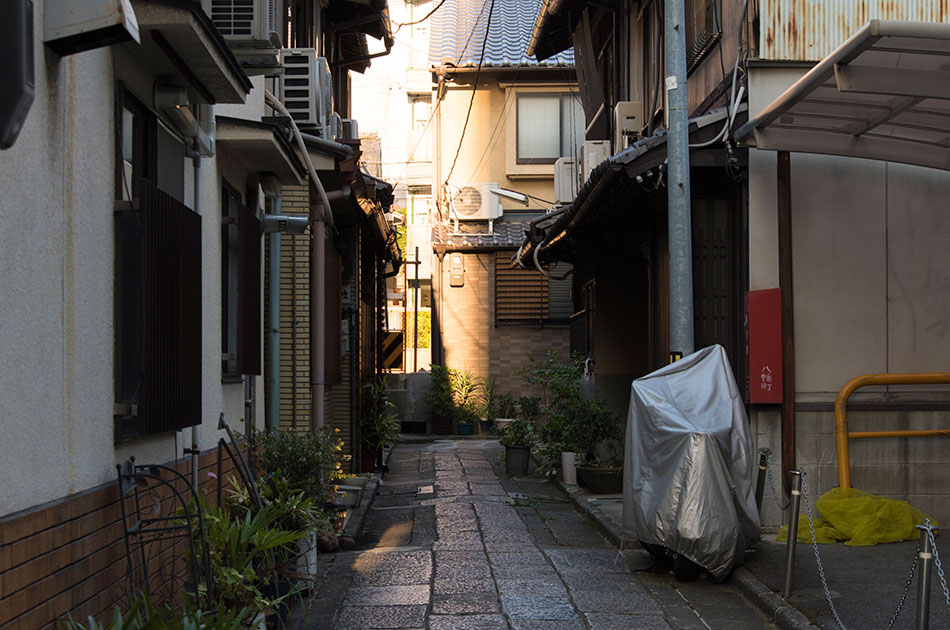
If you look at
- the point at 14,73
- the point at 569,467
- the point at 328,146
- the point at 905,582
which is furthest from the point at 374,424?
the point at 14,73

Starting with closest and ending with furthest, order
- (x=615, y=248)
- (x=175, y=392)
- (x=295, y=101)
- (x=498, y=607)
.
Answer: (x=175, y=392) → (x=498, y=607) → (x=295, y=101) → (x=615, y=248)

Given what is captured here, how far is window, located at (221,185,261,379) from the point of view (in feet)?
27.9

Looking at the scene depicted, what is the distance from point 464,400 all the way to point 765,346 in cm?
1694

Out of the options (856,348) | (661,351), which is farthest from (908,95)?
(661,351)

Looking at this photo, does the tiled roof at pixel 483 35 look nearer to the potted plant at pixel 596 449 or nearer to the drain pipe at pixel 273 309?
the potted plant at pixel 596 449

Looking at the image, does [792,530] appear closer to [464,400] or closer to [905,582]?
[905,582]

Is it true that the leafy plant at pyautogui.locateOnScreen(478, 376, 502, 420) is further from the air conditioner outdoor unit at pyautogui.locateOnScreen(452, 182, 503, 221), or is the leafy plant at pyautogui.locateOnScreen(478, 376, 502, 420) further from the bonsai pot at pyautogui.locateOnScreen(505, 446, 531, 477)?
the bonsai pot at pyautogui.locateOnScreen(505, 446, 531, 477)

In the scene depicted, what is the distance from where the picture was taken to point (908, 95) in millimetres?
8219

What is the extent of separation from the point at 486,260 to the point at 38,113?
23187mm

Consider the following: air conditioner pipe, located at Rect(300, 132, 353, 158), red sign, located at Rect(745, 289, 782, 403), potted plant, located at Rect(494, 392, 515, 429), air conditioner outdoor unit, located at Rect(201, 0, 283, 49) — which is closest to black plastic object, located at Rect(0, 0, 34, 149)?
air conditioner outdoor unit, located at Rect(201, 0, 283, 49)

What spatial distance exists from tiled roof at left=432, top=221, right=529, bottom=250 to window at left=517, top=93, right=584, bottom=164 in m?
1.87

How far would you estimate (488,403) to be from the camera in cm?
2647

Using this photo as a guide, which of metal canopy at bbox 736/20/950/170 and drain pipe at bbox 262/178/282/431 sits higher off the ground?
metal canopy at bbox 736/20/950/170

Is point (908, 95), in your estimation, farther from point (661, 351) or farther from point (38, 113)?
point (38, 113)
